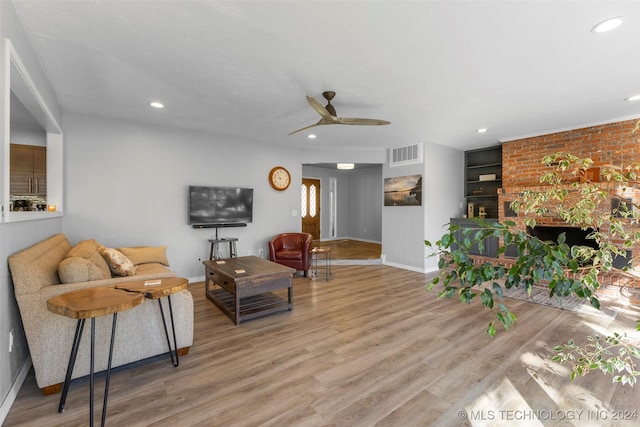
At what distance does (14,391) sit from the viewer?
1981mm

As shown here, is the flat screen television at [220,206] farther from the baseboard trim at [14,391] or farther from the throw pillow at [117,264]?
the baseboard trim at [14,391]

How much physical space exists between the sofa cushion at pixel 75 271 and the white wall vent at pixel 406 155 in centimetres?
521

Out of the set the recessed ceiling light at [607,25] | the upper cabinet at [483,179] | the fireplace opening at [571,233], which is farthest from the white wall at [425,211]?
the recessed ceiling light at [607,25]

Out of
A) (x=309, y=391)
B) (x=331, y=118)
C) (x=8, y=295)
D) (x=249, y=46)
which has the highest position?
(x=249, y=46)

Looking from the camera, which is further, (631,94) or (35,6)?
(631,94)

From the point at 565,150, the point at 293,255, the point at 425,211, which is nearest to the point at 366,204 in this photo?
the point at 425,211

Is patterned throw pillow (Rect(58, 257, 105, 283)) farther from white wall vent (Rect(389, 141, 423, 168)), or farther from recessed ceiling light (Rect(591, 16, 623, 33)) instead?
white wall vent (Rect(389, 141, 423, 168))

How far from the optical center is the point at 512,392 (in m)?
2.07

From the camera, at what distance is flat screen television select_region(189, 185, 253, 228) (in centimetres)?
482

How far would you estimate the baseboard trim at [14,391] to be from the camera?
1790mm

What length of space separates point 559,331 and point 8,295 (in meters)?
4.70

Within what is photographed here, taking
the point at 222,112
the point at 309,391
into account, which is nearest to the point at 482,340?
the point at 309,391

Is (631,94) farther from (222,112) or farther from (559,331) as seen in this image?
(222,112)

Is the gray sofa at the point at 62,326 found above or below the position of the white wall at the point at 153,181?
below
